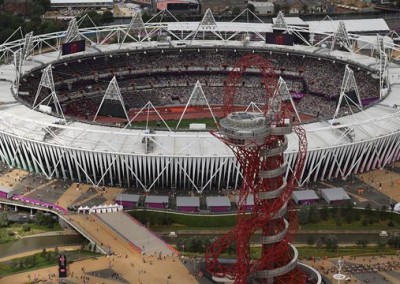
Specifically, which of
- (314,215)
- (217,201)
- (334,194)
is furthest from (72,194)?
(334,194)

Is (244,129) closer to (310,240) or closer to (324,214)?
(310,240)

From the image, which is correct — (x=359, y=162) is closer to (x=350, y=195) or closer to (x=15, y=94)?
(x=350, y=195)

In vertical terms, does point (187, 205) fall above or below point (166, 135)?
below

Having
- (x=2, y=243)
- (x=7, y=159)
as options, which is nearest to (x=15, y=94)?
(x=7, y=159)

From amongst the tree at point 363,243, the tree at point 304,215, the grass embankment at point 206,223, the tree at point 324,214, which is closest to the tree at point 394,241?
the tree at point 363,243

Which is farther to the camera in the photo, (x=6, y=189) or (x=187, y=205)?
(x=6, y=189)

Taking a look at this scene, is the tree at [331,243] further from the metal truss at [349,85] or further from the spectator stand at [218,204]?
the metal truss at [349,85]
